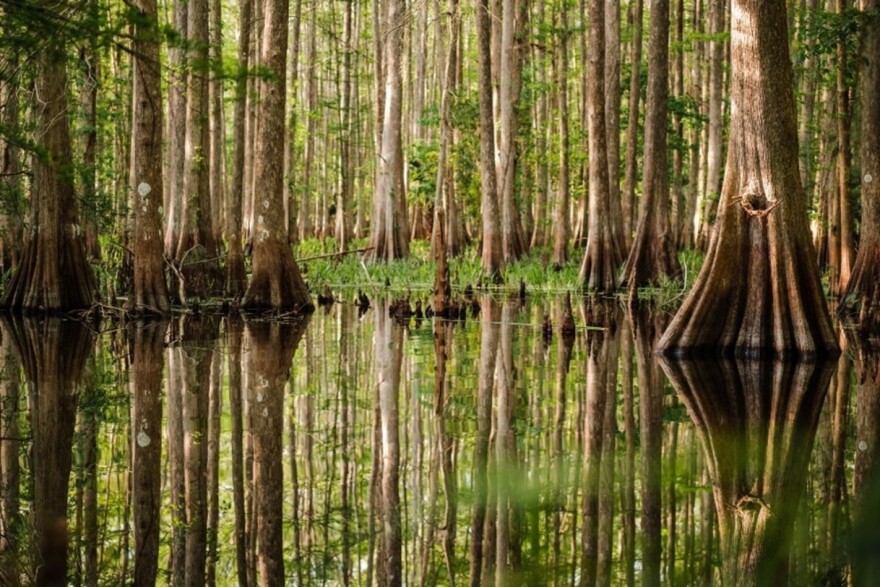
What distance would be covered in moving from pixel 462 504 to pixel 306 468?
943 mm

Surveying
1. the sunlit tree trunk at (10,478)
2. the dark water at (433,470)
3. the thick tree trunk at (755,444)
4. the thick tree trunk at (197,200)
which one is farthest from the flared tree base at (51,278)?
the thick tree trunk at (755,444)

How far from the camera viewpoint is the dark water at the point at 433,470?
11.6 feet

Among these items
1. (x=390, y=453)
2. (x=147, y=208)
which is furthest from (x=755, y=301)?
(x=147, y=208)

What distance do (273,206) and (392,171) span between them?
8.34 metres

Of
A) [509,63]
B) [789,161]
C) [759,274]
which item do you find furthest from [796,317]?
[509,63]

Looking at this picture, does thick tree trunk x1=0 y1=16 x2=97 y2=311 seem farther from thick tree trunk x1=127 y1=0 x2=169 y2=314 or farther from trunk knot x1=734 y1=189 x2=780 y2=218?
trunk knot x1=734 y1=189 x2=780 y2=218

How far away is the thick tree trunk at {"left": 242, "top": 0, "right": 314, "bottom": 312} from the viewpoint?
1296 centimetres

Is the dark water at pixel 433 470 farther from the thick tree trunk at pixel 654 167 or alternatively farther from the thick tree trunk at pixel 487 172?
the thick tree trunk at pixel 487 172

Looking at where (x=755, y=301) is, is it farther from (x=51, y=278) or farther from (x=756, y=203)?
(x=51, y=278)

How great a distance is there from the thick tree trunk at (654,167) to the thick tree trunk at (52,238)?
783 cm

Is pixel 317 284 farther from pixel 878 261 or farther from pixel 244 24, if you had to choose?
pixel 878 261

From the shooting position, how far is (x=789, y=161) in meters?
9.22

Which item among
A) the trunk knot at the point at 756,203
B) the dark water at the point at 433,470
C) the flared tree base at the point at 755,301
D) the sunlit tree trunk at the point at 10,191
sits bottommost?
the dark water at the point at 433,470

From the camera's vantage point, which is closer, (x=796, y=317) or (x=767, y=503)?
(x=767, y=503)
